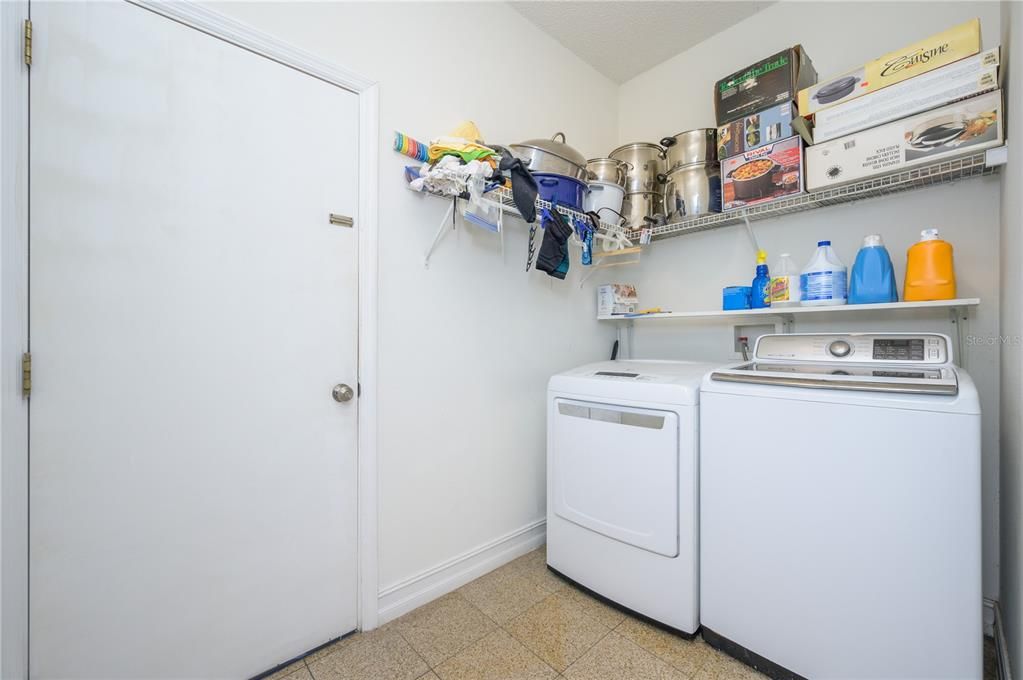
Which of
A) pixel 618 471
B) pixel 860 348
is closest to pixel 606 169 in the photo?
pixel 860 348

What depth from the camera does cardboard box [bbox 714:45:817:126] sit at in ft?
5.87

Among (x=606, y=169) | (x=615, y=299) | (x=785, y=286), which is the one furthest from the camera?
(x=615, y=299)

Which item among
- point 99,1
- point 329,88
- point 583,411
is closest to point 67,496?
point 99,1

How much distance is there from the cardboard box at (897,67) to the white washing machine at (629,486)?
1.20 metres

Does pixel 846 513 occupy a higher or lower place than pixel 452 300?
lower

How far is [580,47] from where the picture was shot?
2.43 m

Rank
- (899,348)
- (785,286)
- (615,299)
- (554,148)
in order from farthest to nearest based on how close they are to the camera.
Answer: (615,299) → (554,148) → (785,286) → (899,348)

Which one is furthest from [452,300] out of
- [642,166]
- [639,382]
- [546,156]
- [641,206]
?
[642,166]

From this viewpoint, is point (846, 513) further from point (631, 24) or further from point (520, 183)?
point (631, 24)

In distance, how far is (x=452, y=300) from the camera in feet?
6.17

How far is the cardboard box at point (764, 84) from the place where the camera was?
1.79 meters

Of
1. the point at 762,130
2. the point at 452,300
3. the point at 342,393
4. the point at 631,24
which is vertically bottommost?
the point at 342,393

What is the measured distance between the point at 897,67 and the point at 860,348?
1.04 metres

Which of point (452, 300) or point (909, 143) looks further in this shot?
point (452, 300)
